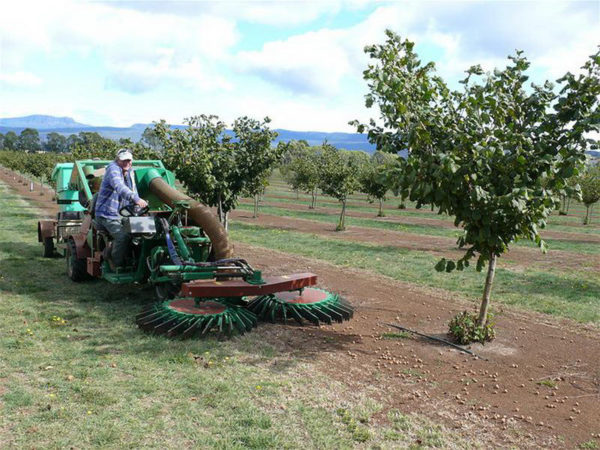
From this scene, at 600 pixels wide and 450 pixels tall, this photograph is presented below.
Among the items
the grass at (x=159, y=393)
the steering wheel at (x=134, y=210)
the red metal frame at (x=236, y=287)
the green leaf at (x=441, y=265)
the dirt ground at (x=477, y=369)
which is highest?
the steering wheel at (x=134, y=210)

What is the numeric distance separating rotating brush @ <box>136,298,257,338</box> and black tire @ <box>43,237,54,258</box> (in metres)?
6.39

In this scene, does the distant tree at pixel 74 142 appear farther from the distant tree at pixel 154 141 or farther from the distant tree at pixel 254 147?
the distant tree at pixel 254 147

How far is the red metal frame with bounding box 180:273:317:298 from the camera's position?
6.83m

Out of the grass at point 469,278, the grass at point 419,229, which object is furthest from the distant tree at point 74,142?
the grass at point 469,278

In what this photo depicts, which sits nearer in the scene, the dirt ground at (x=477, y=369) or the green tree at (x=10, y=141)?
the dirt ground at (x=477, y=369)

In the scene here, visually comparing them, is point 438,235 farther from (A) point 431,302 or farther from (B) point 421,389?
(B) point 421,389

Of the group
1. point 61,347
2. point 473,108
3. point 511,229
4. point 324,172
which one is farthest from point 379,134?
point 324,172

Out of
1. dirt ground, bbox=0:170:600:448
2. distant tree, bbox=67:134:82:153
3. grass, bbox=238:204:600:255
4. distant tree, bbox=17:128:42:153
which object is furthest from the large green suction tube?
distant tree, bbox=17:128:42:153

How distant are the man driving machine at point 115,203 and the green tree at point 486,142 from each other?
160 inches

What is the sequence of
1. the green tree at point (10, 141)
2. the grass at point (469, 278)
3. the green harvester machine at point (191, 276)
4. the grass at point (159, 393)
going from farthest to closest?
1. the green tree at point (10, 141)
2. the grass at point (469, 278)
3. the green harvester machine at point (191, 276)
4. the grass at point (159, 393)

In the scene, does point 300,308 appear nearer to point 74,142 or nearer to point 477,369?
point 477,369

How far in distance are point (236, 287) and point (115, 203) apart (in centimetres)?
271

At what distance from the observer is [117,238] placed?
8164mm

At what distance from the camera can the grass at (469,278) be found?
995 cm
